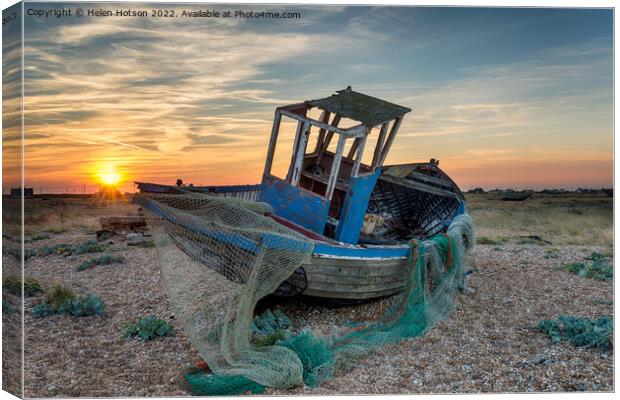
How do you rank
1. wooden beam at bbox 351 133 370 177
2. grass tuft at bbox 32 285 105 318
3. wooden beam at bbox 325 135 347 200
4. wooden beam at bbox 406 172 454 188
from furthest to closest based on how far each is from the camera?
wooden beam at bbox 406 172 454 188, wooden beam at bbox 351 133 370 177, grass tuft at bbox 32 285 105 318, wooden beam at bbox 325 135 347 200

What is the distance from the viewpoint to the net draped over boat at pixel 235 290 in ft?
24.0

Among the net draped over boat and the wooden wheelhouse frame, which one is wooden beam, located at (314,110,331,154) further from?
the net draped over boat

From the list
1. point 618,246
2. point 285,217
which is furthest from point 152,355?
point 618,246

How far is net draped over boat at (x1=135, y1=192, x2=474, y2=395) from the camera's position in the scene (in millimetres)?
7328

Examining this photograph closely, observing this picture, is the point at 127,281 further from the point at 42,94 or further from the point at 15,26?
the point at 15,26

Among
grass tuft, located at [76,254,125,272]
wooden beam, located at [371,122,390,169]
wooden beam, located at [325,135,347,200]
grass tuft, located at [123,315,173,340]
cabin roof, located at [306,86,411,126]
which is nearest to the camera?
grass tuft, located at [123,315,173,340]

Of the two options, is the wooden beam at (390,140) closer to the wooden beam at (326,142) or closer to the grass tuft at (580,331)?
the wooden beam at (326,142)

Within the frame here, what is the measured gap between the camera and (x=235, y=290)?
7.98 metres

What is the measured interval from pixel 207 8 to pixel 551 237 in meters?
17.2

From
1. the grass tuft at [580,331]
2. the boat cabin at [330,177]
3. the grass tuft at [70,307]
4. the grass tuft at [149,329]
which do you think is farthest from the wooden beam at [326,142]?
the grass tuft at [580,331]

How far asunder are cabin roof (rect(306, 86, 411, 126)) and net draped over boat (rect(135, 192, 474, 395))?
7.99ft

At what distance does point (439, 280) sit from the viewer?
36.1ft

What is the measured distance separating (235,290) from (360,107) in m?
4.62

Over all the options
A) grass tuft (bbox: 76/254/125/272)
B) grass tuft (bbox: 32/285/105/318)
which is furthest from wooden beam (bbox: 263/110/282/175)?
grass tuft (bbox: 76/254/125/272)
